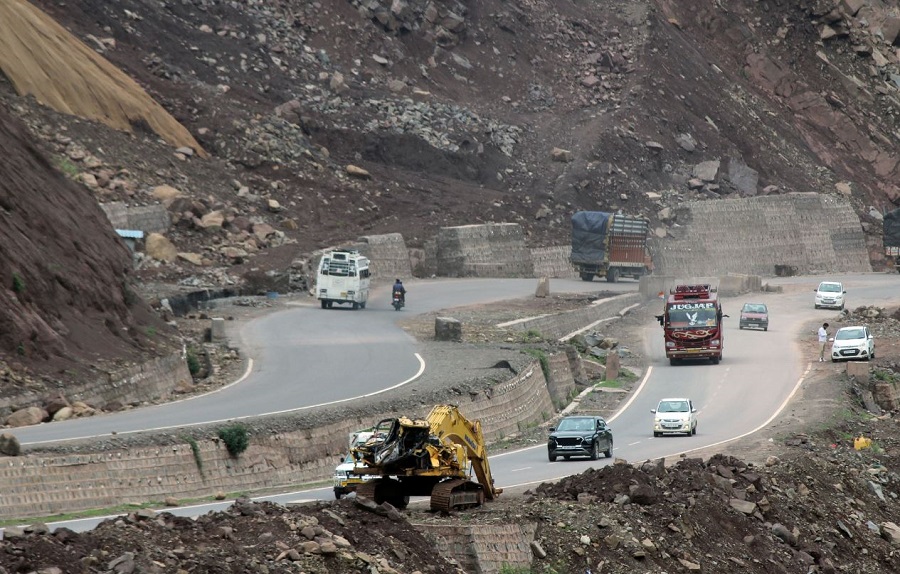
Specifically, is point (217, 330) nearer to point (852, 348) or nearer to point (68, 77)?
point (852, 348)

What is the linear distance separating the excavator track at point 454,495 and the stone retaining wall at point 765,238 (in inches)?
2679

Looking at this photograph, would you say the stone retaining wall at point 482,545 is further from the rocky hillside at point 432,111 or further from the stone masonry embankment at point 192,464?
the rocky hillside at point 432,111

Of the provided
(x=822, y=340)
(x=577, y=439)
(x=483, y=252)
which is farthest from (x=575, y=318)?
(x=577, y=439)

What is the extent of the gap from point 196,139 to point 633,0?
49.3 meters

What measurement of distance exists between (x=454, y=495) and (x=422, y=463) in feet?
2.47

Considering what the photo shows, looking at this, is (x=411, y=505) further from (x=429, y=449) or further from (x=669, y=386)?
(x=669, y=386)

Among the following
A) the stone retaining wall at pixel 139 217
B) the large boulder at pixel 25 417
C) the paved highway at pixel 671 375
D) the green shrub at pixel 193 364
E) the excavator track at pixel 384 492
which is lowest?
the paved highway at pixel 671 375

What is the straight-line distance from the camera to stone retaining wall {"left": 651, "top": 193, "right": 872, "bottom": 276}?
316 ft

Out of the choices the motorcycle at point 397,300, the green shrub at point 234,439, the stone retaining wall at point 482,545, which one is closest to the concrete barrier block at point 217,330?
the motorcycle at point 397,300

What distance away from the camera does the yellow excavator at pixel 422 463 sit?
2467cm

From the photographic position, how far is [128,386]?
40000 mm

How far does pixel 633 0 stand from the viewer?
399 feet

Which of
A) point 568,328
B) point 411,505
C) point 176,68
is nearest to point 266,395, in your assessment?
point 411,505

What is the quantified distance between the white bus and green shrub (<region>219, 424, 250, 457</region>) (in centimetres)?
3240
